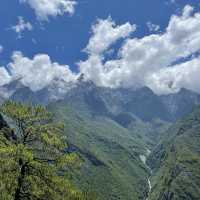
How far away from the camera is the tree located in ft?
100

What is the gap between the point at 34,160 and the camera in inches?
1240

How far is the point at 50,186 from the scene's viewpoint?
31.7 m

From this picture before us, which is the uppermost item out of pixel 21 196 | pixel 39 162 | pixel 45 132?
pixel 45 132

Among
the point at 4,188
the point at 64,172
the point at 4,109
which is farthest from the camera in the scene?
the point at 64,172

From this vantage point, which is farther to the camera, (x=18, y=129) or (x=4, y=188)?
(x=18, y=129)

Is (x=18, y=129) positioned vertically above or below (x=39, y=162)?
above

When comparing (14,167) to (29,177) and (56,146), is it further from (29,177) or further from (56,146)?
(56,146)

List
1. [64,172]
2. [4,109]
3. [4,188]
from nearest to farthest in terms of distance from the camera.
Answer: [4,188]
[4,109]
[64,172]

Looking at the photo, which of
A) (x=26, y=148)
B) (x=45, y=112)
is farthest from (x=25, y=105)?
(x=26, y=148)

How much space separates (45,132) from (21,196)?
505 cm

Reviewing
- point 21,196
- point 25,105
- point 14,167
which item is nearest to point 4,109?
point 25,105

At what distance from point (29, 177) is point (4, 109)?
5.34m

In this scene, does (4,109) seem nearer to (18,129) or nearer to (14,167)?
(18,129)

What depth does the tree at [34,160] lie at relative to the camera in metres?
30.5
